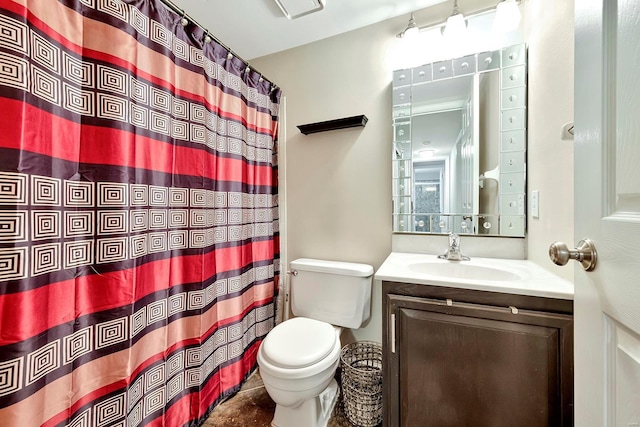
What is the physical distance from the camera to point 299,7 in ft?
4.76

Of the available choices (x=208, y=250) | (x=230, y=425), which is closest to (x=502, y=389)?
(x=230, y=425)

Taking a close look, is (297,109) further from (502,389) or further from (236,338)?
(502,389)

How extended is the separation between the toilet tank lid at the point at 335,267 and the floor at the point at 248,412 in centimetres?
75

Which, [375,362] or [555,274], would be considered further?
[375,362]

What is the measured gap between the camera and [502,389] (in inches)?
35.7

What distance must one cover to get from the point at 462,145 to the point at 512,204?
413 millimetres

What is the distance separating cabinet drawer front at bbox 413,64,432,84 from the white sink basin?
1.06 m

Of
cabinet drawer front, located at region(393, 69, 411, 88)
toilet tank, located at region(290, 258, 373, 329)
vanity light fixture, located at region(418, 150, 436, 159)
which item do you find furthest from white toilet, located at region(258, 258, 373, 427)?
cabinet drawer front, located at region(393, 69, 411, 88)

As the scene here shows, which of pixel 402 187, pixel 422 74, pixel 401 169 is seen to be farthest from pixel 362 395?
pixel 422 74

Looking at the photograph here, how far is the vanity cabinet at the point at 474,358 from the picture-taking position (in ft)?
2.81

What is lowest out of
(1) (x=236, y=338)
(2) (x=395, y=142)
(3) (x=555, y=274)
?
(1) (x=236, y=338)

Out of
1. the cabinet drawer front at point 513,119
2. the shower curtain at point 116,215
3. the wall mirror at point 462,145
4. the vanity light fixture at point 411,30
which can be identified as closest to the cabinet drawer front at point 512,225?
the wall mirror at point 462,145

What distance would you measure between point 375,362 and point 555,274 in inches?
40.9

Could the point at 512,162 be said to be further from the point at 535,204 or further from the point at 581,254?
the point at 581,254
